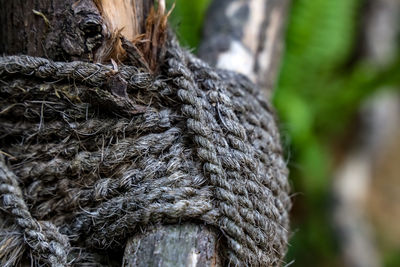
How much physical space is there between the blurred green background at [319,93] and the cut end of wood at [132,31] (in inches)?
45.8

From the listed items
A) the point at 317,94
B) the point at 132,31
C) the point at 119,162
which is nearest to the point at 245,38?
the point at 132,31

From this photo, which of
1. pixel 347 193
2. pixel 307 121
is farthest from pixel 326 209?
pixel 307 121

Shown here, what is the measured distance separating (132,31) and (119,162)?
201 millimetres

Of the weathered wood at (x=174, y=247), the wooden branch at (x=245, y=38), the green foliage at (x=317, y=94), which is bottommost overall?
the green foliage at (x=317, y=94)

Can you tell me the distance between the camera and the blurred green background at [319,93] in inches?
86.6

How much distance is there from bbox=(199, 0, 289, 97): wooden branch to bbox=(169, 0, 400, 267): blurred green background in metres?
0.82

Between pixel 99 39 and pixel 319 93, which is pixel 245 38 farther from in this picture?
pixel 319 93

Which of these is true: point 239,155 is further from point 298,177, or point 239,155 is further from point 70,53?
→ point 298,177

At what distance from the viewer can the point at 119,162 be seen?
0.70 meters

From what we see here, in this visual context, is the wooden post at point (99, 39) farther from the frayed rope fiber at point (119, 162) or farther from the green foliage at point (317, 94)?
the green foliage at point (317, 94)

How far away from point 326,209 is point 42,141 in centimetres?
199

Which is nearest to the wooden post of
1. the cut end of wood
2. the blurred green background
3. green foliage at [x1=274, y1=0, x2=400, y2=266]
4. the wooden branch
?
the cut end of wood

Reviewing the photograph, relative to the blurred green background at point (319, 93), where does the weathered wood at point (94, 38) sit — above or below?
above

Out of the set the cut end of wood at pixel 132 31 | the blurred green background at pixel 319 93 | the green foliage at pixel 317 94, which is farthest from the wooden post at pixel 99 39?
the green foliage at pixel 317 94
